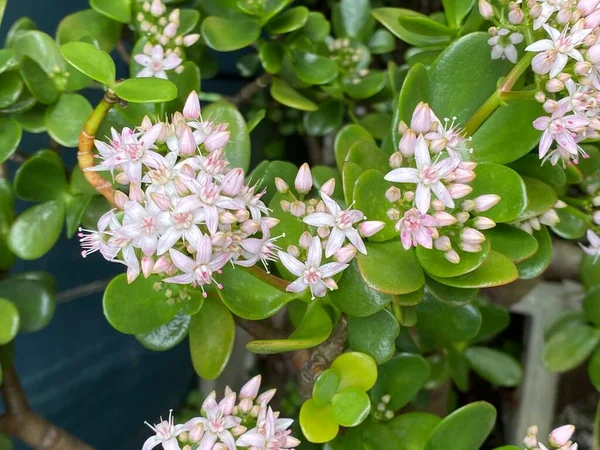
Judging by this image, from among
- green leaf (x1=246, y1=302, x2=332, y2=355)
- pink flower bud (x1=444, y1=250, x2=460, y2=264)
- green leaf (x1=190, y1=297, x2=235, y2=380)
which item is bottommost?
green leaf (x1=190, y1=297, x2=235, y2=380)

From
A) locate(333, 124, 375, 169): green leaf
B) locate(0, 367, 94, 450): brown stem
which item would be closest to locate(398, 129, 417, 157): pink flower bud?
locate(333, 124, 375, 169): green leaf

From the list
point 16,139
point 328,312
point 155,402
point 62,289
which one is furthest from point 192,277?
point 155,402

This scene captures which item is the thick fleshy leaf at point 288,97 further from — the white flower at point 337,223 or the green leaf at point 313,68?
the white flower at point 337,223

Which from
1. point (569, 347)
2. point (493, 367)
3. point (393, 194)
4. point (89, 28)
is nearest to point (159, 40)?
point (89, 28)

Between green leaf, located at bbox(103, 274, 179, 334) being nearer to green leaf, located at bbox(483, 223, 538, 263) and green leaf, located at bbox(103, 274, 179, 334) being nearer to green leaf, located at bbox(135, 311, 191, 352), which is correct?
green leaf, located at bbox(135, 311, 191, 352)

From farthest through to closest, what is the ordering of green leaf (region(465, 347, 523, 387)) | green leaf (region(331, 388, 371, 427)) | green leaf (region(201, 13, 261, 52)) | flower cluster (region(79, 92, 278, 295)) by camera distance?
green leaf (region(465, 347, 523, 387)) → green leaf (region(201, 13, 261, 52)) → green leaf (region(331, 388, 371, 427)) → flower cluster (region(79, 92, 278, 295))

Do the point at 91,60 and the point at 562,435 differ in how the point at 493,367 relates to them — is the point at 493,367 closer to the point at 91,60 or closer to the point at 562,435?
the point at 562,435
